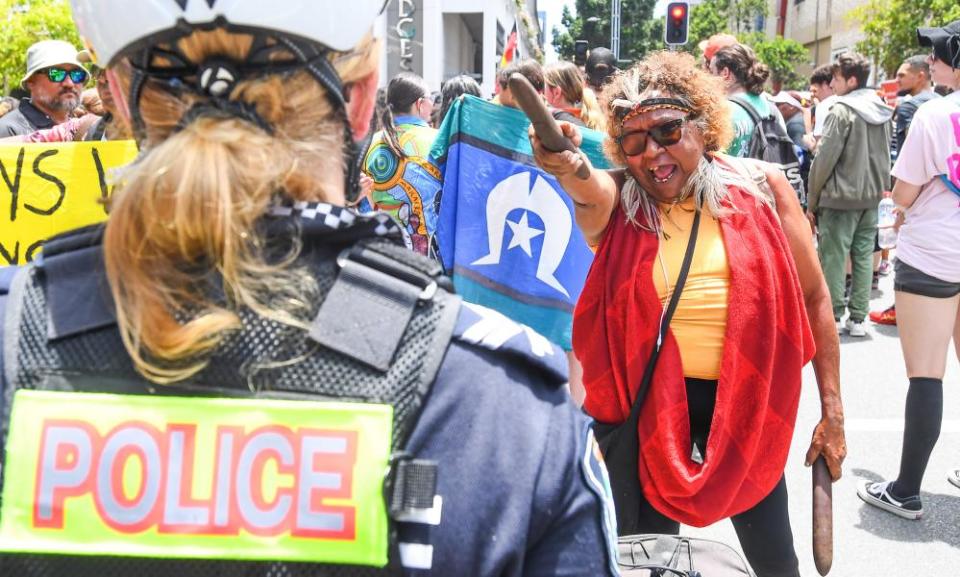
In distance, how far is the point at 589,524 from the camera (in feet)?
3.51

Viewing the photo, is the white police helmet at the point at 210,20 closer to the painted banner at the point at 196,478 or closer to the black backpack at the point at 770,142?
the painted banner at the point at 196,478

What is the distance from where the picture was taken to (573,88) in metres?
5.19

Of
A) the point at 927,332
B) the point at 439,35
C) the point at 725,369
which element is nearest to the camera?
the point at 725,369

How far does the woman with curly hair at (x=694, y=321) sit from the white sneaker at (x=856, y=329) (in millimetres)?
4786

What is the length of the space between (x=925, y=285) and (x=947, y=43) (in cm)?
105

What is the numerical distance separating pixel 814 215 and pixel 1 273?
7242 millimetres

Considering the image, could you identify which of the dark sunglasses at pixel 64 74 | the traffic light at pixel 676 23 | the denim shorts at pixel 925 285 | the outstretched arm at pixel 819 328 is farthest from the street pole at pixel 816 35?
the outstretched arm at pixel 819 328

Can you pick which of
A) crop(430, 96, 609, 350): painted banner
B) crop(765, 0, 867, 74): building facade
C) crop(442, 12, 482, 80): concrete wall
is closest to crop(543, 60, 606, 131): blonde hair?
crop(430, 96, 609, 350): painted banner

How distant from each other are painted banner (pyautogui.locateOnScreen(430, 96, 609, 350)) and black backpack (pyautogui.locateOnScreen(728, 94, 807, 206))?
197 cm

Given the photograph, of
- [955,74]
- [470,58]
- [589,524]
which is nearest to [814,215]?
[955,74]

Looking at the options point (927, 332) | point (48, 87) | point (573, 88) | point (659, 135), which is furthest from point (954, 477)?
point (48, 87)

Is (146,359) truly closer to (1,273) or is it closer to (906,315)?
(1,273)

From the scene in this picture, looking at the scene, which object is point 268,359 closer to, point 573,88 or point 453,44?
point 573,88

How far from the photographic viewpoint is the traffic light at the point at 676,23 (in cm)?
1524
